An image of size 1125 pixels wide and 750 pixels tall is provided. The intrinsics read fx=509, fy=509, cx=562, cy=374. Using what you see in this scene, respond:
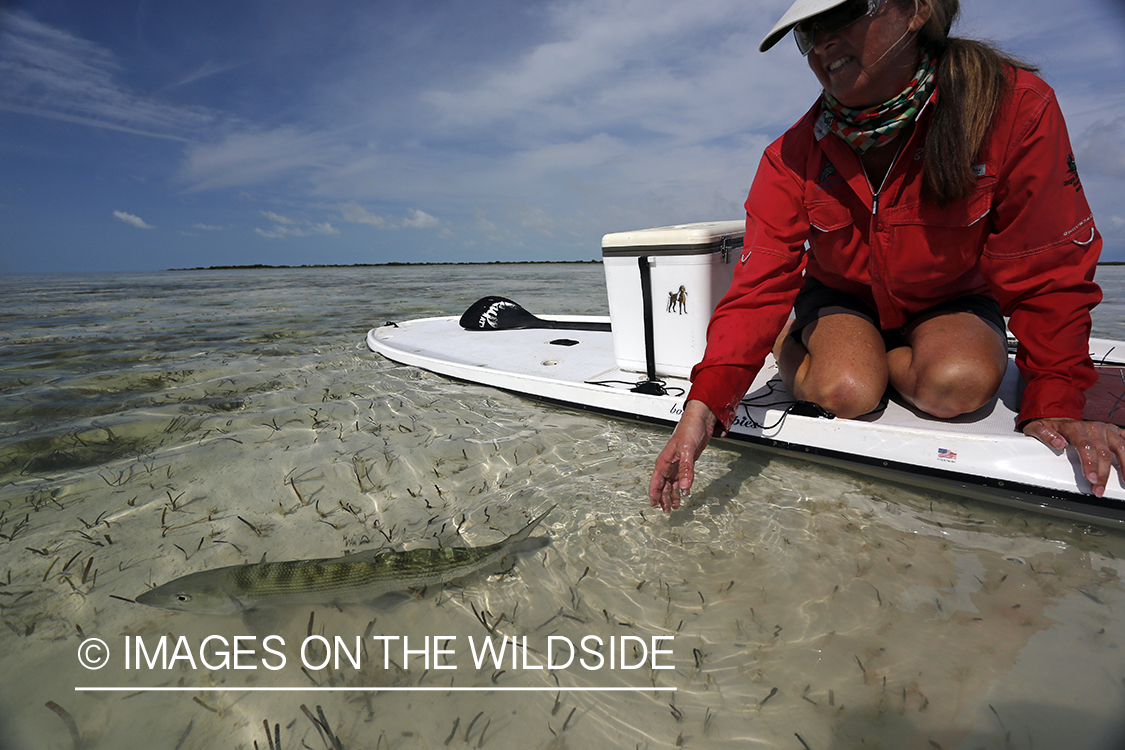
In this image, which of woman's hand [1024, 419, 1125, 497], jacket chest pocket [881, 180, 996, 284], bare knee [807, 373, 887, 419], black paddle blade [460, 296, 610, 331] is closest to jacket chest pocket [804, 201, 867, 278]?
jacket chest pocket [881, 180, 996, 284]

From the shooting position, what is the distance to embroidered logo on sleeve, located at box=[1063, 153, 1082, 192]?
Answer: 196cm

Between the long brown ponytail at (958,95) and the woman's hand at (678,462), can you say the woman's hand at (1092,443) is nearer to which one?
the long brown ponytail at (958,95)

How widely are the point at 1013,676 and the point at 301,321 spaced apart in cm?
961

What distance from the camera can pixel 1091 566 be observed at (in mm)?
1848

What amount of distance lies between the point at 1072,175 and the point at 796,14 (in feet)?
4.24

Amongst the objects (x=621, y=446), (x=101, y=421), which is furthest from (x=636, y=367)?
(x=101, y=421)

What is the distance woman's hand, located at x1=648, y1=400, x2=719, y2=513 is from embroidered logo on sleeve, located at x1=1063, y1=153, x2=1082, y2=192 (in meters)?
1.70

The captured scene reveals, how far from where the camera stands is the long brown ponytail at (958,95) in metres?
1.86

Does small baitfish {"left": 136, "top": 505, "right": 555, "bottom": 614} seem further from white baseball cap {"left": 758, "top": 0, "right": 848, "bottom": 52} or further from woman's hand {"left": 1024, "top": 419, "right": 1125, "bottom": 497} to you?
woman's hand {"left": 1024, "top": 419, "right": 1125, "bottom": 497}

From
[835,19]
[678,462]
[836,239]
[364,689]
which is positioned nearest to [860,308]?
[836,239]

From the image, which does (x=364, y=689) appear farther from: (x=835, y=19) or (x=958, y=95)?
(x=958, y=95)

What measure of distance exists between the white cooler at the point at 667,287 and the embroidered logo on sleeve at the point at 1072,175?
1.61m

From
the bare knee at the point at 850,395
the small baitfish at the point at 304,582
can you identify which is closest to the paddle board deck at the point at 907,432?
the bare knee at the point at 850,395

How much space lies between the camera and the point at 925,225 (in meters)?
2.15
